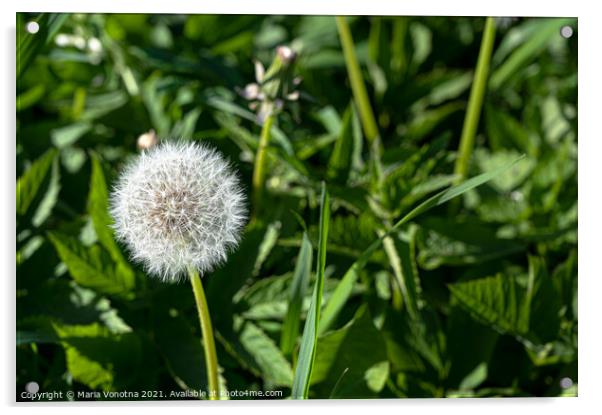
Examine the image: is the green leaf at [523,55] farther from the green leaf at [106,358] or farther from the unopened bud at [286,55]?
the green leaf at [106,358]

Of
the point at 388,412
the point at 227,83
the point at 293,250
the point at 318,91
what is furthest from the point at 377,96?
the point at 388,412

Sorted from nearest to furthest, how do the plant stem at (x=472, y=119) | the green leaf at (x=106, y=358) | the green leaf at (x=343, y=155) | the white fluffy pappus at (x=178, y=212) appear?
1. the white fluffy pappus at (x=178, y=212)
2. the green leaf at (x=106, y=358)
3. the green leaf at (x=343, y=155)
4. the plant stem at (x=472, y=119)

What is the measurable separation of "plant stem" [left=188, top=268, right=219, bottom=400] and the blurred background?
0.07 meters

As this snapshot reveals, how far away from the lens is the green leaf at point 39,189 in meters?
1.17

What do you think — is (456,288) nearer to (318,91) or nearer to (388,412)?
(388,412)

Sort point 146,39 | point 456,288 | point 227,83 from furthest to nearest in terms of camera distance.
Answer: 1. point 146,39
2. point 227,83
3. point 456,288

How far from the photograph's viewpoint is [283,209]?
1.22 meters

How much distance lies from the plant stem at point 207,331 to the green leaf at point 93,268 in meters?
0.17

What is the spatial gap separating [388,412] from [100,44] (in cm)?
87

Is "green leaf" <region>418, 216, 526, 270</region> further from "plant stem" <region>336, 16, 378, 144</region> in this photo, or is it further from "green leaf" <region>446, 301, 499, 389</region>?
"plant stem" <region>336, 16, 378, 144</region>

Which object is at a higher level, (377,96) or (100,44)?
(100,44)

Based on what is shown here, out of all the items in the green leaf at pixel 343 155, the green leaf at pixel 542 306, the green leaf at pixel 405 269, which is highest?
the green leaf at pixel 343 155

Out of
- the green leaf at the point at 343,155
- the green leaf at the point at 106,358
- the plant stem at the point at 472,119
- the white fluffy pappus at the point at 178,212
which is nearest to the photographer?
the white fluffy pappus at the point at 178,212

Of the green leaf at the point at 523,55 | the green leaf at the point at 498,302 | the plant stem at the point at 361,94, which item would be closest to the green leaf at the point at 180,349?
the green leaf at the point at 498,302
